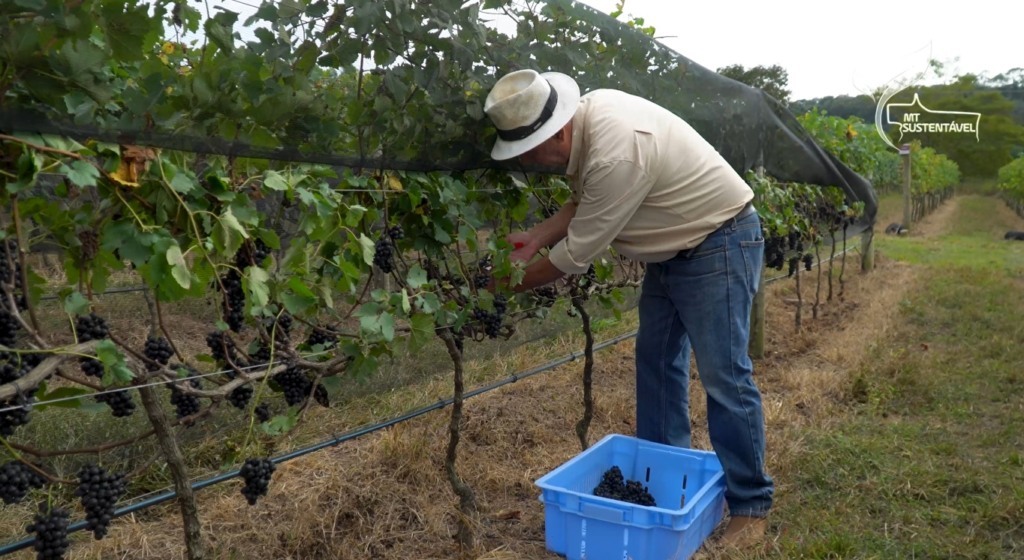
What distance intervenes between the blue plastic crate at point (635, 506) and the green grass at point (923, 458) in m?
0.33

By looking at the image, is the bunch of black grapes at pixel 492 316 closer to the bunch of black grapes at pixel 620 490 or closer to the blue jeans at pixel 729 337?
the blue jeans at pixel 729 337

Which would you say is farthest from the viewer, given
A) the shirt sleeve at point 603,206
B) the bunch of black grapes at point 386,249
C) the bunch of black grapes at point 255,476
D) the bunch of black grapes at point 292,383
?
the shirt sleeve at point 603,206

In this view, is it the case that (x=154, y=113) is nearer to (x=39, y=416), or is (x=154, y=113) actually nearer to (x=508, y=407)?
(x=39, y=416)

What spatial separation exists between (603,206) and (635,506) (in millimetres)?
1036

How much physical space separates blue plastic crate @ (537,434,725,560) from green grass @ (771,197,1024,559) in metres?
0.33

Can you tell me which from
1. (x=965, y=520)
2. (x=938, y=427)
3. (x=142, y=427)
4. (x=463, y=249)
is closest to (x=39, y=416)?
(x=142, y=427)

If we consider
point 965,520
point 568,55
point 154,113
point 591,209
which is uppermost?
point 568,55

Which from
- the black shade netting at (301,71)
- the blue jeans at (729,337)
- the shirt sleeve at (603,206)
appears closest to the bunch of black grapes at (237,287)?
the black shade netting at (301,71)

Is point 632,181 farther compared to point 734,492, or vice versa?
point 734,492

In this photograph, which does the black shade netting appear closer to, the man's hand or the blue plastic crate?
the man's hand

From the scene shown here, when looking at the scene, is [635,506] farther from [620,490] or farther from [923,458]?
[923,458]

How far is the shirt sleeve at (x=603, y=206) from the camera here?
279 cm

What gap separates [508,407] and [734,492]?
1.77m

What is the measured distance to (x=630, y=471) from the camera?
3564 millimetres
